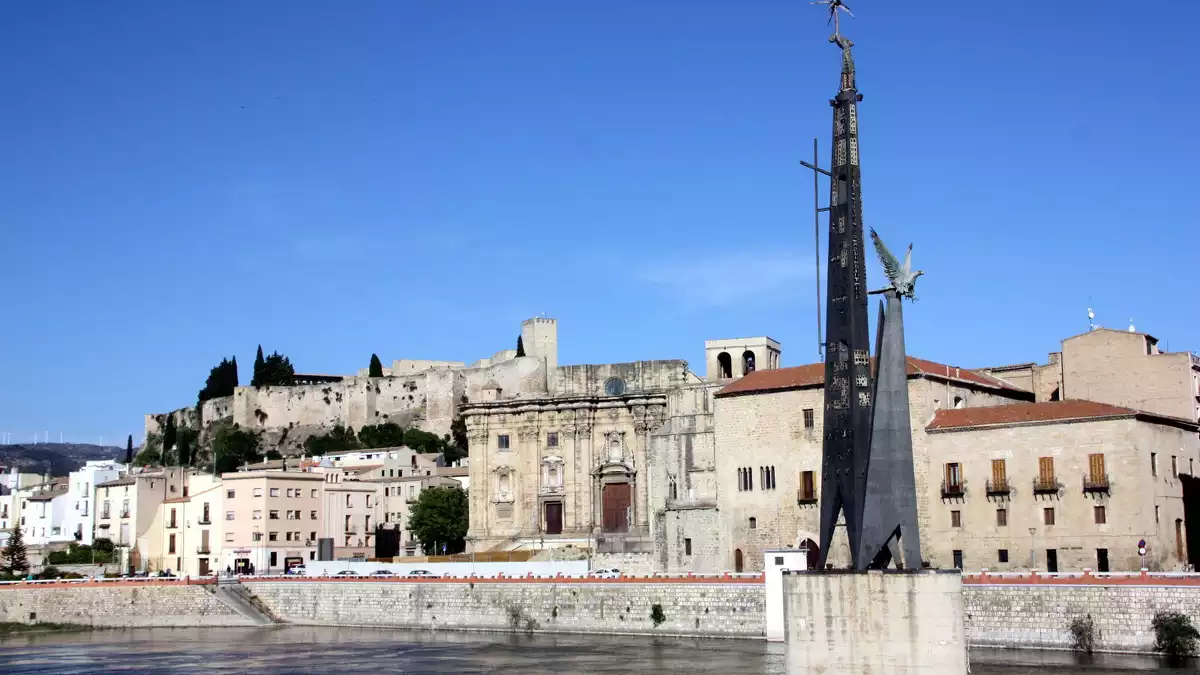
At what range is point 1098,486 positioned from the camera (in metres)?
47.6

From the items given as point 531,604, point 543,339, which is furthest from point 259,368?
point 531,604

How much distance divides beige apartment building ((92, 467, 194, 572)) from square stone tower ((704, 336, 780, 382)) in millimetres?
32461

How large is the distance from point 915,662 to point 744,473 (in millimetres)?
33567

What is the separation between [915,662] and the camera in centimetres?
2375

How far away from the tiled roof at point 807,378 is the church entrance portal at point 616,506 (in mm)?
13755

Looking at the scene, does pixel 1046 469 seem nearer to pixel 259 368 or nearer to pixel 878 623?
pixel 878 623

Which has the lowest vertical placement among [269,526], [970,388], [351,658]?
[351,658]

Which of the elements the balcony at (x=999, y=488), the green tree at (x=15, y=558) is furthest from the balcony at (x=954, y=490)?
the green tree at (x=15, y=558)

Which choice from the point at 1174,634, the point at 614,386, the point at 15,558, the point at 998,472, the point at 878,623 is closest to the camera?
the point at 878,623

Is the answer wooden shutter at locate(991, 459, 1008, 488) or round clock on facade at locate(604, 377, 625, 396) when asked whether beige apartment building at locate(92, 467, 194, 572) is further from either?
wooden shutter at locate(991, 459, 1008, 488)

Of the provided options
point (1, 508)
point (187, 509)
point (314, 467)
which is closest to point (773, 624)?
point (187, 509)

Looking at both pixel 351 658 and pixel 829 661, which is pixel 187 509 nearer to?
pixel 351 658

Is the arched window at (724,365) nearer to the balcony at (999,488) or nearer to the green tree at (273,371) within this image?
the balcony at (999,488)

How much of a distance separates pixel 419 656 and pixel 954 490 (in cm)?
2003
